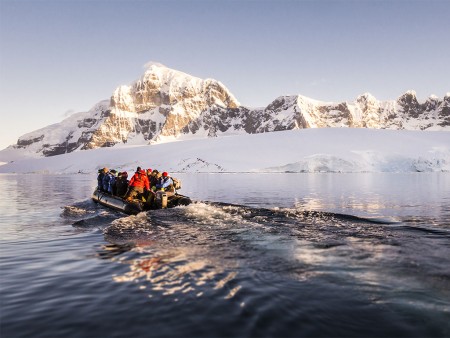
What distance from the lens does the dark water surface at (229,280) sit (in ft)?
19.8

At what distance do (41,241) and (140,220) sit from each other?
4.36m

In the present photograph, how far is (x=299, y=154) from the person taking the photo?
316 feet

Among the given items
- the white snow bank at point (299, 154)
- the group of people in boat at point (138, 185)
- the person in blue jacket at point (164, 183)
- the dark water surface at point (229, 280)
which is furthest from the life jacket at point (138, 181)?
the white snow bank at point (299, 154)

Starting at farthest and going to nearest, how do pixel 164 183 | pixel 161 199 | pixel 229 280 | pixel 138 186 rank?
pixel 164 183 → pixel 138 186 → pixel 161 199 → pixel 229 280

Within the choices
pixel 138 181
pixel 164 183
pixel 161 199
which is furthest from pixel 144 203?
pixel 164 183

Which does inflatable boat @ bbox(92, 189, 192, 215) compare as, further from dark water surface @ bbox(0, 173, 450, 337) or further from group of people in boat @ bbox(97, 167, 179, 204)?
dark water surface @ bbox(0, 173, 450, 337)

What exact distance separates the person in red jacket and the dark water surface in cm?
386

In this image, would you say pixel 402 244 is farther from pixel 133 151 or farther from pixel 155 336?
pixel 133 151

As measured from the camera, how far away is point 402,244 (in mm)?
11609

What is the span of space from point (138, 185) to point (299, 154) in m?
80.2

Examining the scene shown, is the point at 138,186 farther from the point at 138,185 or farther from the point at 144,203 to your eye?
the point at 144,203

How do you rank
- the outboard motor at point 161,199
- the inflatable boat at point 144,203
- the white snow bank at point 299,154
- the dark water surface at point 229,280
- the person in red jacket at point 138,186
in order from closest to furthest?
the dark water surface at point 229,280
the inflatable boat at point 144,203
the outboard motor at point 161,199
the person in red jacket at point 138,186
the white snow bank at point 299,154

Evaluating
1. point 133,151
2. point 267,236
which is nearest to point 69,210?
point 267,236

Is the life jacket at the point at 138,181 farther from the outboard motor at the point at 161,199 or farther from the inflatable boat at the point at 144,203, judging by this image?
the outboard motor at the point at 161,199
